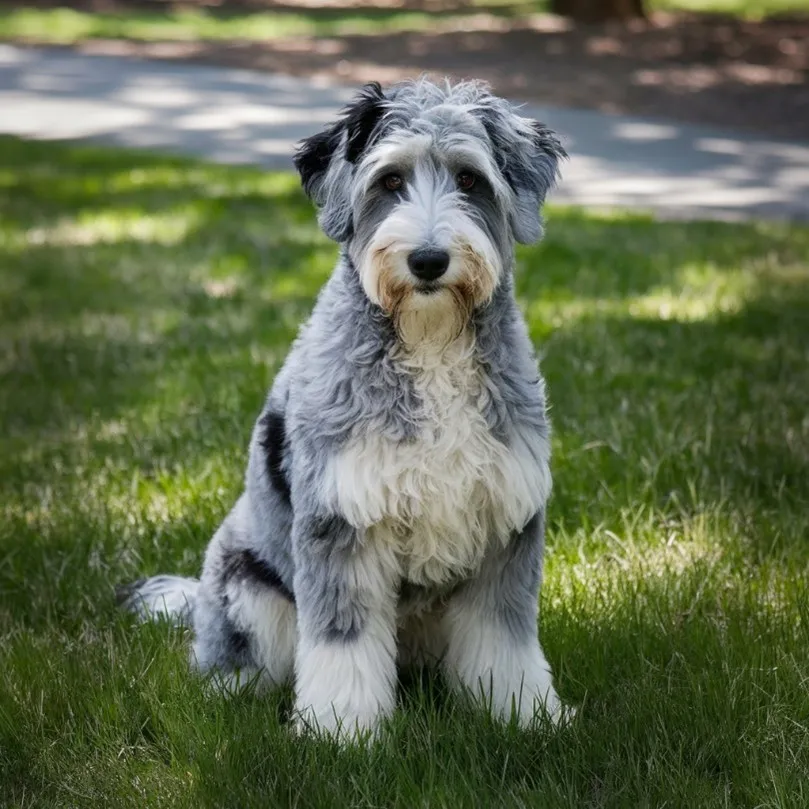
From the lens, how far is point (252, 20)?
26.6m

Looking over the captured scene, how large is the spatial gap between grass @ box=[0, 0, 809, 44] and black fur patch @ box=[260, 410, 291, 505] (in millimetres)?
20115

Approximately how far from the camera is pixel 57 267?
941 centimetres

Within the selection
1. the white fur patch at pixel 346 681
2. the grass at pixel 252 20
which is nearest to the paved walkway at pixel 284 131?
the grass at pixel 252 20

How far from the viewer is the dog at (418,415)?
3.60m

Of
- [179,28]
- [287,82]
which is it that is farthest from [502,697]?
[179,28]

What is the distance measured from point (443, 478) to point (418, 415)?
0.19 metres

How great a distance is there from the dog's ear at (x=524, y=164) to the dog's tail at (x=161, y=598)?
5.43 ft

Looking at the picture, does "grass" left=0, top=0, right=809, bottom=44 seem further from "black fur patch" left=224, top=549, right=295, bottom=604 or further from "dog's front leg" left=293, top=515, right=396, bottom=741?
"dog's front leg" left=293, top=515, right=396, bottom=741

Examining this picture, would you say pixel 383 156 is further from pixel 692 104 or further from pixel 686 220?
pixel 692 104

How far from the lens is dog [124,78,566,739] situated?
11.8ft

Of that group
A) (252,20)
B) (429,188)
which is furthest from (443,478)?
(252,20)

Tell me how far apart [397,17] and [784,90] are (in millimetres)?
12250

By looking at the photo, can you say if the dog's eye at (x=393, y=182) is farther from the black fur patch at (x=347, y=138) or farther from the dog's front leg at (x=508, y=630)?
the dog's front leg at (x=508, y=630)

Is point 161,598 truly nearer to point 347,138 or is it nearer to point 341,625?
point 341,625
